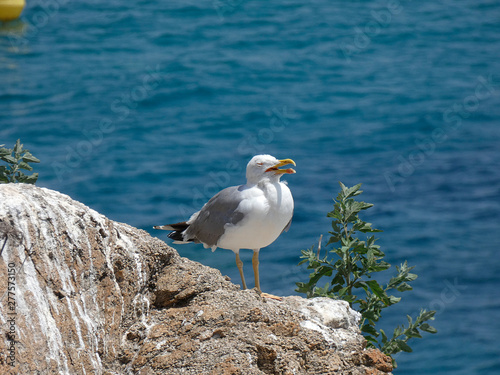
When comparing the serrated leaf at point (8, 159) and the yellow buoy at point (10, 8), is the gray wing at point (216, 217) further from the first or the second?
the yellow buoy at point (10, 8)

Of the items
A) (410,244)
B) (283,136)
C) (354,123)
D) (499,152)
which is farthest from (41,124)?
(499,152)

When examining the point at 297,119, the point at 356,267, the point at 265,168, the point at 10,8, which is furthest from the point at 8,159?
the point at 10,8

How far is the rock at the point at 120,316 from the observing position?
215cm

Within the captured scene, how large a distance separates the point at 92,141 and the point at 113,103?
1086 mm

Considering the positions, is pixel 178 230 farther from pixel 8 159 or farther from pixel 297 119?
pixel 297 119

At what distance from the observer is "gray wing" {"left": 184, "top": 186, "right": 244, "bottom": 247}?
10.5 feet

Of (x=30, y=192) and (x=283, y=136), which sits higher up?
(x=30, y=192)

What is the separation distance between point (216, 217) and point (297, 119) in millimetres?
7789

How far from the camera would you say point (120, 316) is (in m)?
2.38

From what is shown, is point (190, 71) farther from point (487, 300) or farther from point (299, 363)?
point (299, 363)

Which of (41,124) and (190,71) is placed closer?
(41,124)

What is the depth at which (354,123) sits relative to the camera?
1078cm

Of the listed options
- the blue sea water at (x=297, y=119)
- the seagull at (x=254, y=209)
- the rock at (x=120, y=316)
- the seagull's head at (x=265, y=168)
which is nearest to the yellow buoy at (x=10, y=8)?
the blue sea water at (x=297, y=119)

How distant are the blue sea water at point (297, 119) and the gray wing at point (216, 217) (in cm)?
401
